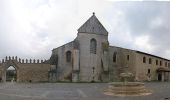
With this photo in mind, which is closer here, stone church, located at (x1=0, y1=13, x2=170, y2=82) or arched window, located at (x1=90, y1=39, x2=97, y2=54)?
stone church, located at (x1=0, y1=13, x2=170, y2=82)

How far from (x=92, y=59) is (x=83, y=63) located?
5.39 feet

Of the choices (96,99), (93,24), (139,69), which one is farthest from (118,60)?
(96,99)

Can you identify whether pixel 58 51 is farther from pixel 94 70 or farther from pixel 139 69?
pixel 139 69

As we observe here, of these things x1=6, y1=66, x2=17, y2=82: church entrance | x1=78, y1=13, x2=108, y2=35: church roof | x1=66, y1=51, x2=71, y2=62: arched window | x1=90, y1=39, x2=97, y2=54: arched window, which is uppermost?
x1=78, y1=13, x2=108, y2=35: church roof

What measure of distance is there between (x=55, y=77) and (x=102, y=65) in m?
7.64

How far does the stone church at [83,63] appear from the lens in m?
44.2

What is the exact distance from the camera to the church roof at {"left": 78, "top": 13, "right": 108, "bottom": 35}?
4509cm

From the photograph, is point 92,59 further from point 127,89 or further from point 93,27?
point 127,89

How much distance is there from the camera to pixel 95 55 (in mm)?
45031

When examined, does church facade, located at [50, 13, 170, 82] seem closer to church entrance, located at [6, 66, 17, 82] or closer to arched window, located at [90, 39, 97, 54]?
arched window, located at [90, 39, 97, 54]

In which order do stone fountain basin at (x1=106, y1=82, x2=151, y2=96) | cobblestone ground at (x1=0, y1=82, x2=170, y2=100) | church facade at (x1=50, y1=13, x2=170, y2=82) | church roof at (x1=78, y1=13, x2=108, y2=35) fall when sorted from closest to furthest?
cobblestone ground at (x1=0, y1=82, x2=170, y2=100) < stone fountain basin at (x1=106, y1=82, x2=151, y2=96) < church facade at (x1=50, y1=13, x2=170, y2=82) < church roof at (x1=78, y1=13, x2=108, y2=35)

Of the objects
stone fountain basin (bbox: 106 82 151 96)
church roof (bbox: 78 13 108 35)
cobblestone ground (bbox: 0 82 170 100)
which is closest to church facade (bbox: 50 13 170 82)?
church roof (bbox: 78 13 108 35)

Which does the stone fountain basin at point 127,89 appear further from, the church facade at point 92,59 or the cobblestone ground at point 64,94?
the church facade at point 92,59

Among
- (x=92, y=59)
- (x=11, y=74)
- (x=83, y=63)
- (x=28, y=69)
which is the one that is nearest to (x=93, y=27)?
(x=92, y=59)
